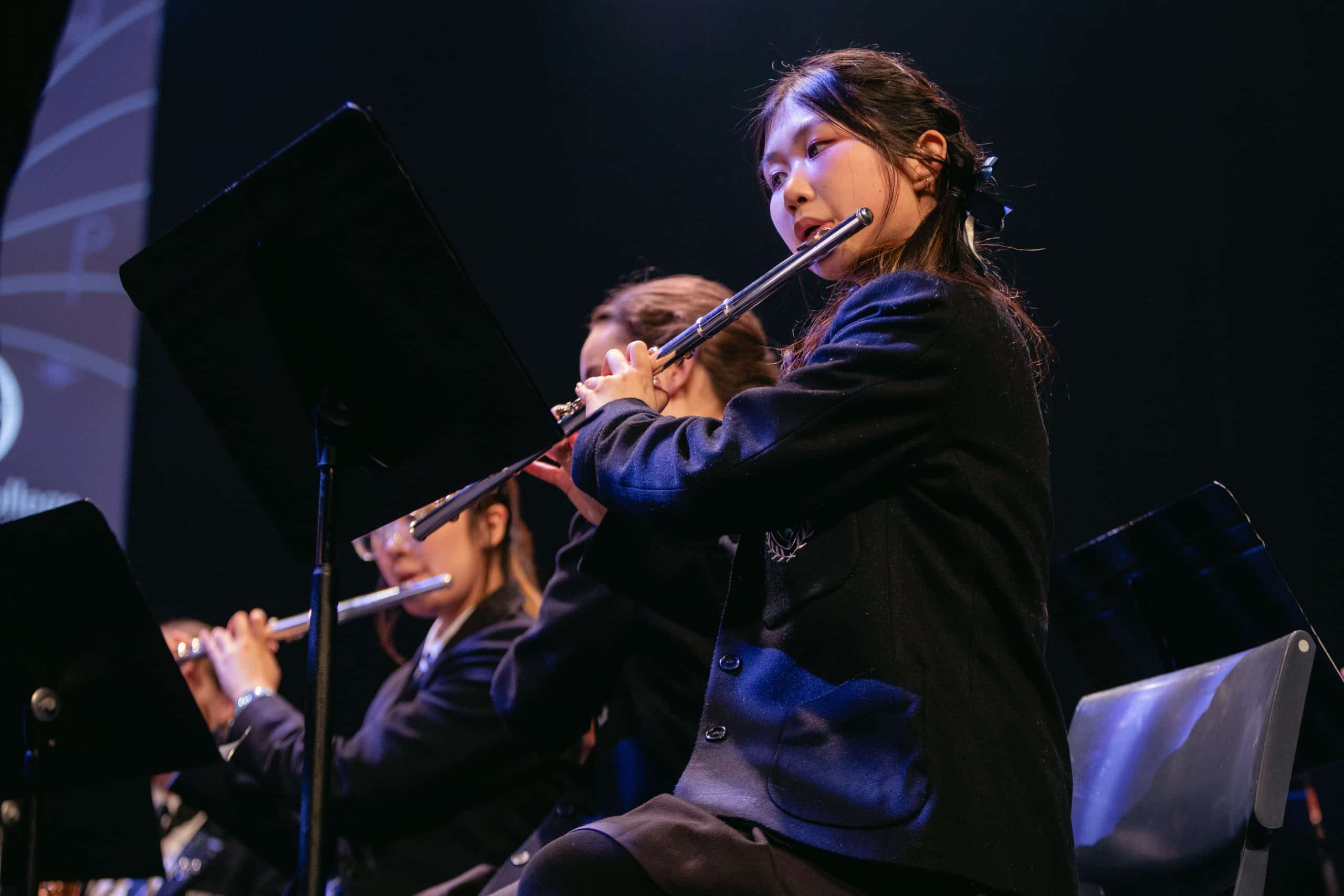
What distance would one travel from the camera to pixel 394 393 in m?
1.24

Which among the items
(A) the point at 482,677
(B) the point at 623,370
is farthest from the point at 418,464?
(A) the point at 482,677

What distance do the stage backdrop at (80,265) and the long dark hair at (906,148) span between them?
281 centimetres

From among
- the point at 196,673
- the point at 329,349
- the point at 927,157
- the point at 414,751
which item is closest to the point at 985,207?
the point at 927,157

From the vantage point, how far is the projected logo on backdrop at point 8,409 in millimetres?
3426

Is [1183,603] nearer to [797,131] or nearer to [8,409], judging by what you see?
[797,131]

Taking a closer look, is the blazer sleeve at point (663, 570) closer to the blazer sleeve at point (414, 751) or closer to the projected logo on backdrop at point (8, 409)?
the blazer sleeve at point (414, 751)

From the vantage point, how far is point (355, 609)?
9.09 feet

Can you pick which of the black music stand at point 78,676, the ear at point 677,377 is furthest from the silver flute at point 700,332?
the black music stand at point 78,676

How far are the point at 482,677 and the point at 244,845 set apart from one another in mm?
886

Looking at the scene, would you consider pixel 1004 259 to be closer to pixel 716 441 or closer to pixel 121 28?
pixel 716 441

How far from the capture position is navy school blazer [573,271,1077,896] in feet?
3.28

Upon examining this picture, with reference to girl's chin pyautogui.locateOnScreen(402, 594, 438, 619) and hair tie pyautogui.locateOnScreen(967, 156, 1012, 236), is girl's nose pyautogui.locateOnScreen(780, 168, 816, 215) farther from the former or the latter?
girl's chin pyautogui.locateOnScreen(402, 594, 438, 619)

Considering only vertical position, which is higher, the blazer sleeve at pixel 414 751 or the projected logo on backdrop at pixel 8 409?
the projected logo on backdrop at pixel 8 409

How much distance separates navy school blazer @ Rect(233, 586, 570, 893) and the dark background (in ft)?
4.24
